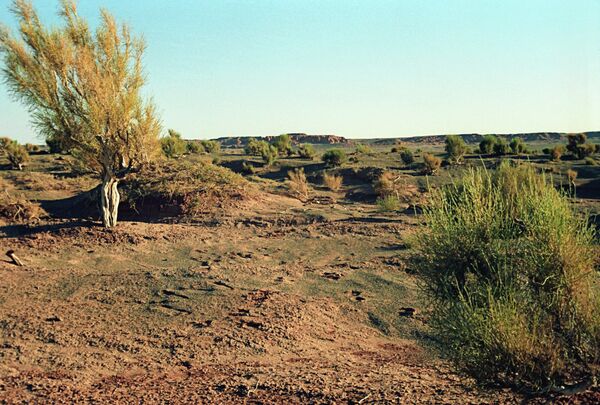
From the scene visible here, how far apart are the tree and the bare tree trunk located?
42 cm

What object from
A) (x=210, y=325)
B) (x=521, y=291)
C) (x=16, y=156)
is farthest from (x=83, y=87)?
(x=16, y=156)

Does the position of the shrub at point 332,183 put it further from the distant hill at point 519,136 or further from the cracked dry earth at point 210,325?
the distant hill at point 519,136

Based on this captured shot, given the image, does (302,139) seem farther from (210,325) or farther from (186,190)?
(210,325)

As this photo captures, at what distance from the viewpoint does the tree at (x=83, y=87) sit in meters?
15.1

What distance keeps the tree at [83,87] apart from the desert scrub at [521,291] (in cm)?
1161

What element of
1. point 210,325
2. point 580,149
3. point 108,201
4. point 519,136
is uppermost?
point 519,136

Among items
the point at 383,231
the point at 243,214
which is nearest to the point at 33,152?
the point at 243,214

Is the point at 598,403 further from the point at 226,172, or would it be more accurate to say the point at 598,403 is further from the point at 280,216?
the point at 226,172

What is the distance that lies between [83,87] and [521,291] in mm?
13471

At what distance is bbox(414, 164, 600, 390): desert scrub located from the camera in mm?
4762

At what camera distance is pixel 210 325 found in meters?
8.97

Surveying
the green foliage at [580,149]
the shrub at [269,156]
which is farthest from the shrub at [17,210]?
the green foliage at [580,149]

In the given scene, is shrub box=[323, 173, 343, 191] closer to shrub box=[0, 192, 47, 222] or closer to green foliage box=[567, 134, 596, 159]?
shrub box=[0, 192, 47, 222]

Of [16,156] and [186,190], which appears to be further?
[16,156]
